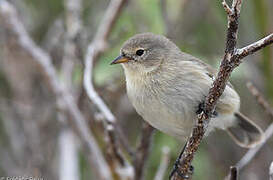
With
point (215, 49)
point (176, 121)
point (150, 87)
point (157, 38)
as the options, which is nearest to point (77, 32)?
point (157, 38)

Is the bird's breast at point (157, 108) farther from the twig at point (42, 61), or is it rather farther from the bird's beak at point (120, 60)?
the twig at point (42, 61)

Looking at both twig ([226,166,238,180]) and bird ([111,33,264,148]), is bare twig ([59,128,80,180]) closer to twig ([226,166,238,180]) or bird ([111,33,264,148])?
bird ([111,33,264,148])

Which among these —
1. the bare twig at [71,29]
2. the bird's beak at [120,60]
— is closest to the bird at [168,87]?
the bird's beak at [120,60]

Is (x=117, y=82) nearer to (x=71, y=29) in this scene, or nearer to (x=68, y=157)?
(x=71, y=29)

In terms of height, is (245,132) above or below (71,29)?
below

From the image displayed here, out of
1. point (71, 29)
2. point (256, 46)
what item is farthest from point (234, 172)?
point (71, 29)

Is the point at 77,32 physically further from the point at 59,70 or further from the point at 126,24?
the point at 59,70

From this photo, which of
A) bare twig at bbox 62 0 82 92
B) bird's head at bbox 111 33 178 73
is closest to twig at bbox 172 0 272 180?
bird's head at bbox 111 33 178 73
